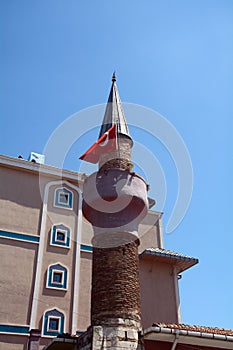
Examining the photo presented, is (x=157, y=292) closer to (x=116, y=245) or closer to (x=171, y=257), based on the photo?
(x=171, y=257)

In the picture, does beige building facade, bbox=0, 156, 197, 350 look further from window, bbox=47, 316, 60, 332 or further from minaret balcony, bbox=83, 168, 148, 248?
minaret balcony, bbox=83, 168, 148, 248

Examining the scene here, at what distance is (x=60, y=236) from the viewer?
703 inches

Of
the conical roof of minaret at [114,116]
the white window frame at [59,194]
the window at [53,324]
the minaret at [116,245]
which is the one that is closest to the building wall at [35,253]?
the white window frame at [59,194]

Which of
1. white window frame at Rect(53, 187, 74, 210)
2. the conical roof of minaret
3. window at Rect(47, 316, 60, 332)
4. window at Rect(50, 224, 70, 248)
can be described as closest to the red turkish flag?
the conical roof of minaret

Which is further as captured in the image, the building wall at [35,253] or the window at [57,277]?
the window at [57,277]

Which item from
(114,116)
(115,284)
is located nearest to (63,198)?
(114,116)

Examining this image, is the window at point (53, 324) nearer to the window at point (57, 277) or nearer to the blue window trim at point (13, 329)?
the blue window trim at point (13, 329)

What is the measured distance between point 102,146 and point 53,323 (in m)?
7.60

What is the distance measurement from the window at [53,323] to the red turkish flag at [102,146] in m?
6.78

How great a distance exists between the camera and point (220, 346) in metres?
9.62

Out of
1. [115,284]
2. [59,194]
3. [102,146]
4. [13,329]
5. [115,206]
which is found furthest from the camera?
[59,194]

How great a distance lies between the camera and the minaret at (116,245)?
30.3 feet

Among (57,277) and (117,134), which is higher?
(117,134)

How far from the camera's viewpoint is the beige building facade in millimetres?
15519
